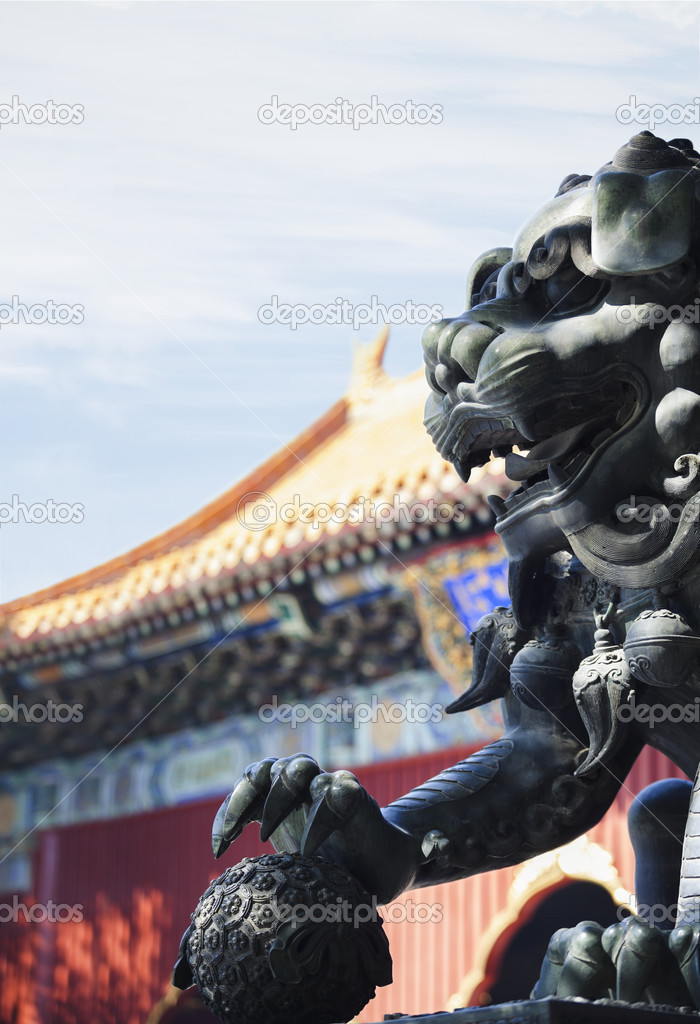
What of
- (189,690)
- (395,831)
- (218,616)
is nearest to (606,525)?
(395,831)

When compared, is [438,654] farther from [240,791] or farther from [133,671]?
[240,791]

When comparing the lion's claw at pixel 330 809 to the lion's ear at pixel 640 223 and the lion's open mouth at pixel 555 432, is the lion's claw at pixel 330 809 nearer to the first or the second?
the lion's open mouth at pixel 555 432

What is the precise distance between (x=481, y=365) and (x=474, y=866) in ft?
1.73

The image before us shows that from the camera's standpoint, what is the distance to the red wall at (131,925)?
657 cm

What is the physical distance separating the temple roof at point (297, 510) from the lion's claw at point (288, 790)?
Answer: 154 inches

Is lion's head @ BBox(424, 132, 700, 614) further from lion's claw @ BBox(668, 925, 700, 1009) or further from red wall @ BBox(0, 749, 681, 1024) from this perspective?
red wall @ BBox(0, 749, 681, 1024)

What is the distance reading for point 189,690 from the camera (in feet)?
25.1

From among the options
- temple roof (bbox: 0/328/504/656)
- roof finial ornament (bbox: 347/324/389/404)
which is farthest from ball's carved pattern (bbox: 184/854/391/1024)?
roof finial ornament (bbox: 347/324/389/404)

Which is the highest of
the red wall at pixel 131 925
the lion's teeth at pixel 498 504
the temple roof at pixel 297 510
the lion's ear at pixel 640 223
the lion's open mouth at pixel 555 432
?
the temple roof at pixel 297 510

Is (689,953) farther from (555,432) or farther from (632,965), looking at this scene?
(555,432)

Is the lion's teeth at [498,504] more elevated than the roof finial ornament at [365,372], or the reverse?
the roof finial ornament at [365,372]

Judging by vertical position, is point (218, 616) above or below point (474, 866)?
above

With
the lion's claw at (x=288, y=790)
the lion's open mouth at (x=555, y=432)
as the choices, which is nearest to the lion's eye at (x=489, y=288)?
the lion's open mouth at (x=555, y=432)

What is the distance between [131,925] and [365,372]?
13.2 feet
